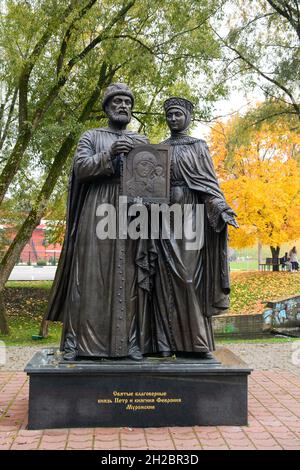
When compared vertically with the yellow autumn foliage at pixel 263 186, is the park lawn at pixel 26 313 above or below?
below

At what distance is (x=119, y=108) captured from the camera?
6.10 m

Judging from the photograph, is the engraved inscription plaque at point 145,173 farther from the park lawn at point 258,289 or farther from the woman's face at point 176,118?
the park lawn at point 258,289

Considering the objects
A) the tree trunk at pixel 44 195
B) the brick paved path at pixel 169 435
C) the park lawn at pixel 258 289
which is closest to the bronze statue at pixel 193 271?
the brick paved path at pixel 169 435

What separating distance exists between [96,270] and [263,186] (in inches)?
728

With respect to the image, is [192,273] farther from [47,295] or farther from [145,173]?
[47,295]

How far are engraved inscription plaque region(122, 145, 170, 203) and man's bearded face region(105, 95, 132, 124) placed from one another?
56cm

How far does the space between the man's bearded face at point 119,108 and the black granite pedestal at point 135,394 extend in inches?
98.1

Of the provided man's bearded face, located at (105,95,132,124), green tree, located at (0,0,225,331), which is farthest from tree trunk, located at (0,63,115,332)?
man's bearded face, located at (105,95,132,124)

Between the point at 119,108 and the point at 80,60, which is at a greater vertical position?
the point at 80,60

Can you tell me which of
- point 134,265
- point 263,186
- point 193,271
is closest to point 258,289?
point 263,186

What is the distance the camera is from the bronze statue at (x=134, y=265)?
577 centimetres

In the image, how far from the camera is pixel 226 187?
76.8 feet

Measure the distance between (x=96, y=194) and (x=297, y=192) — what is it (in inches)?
760

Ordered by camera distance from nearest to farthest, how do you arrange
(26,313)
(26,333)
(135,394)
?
(135,394), (26,333), (26,313)
